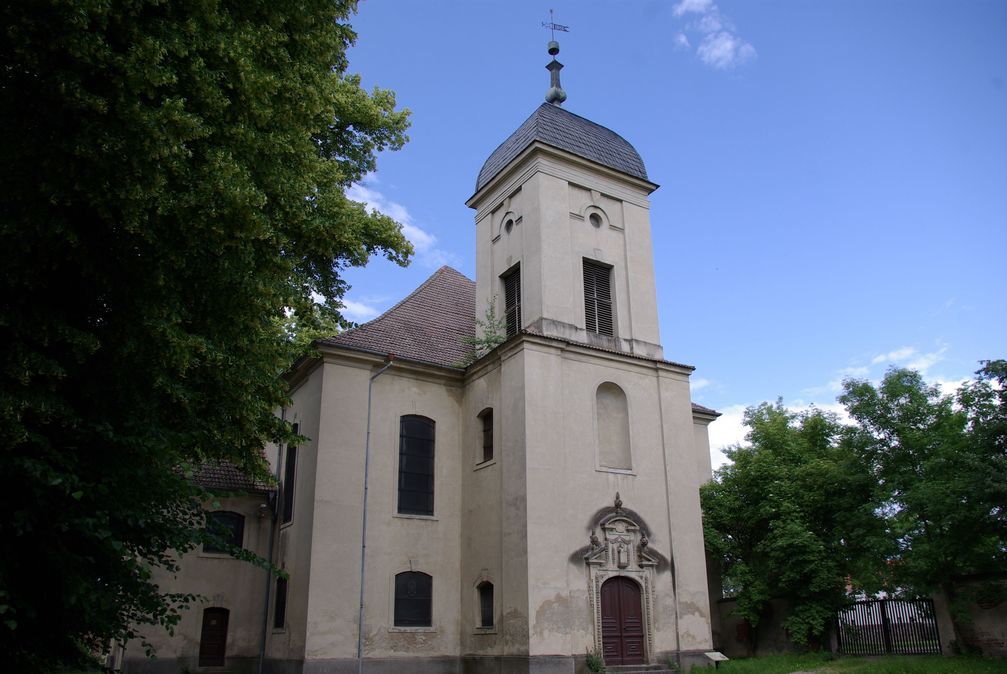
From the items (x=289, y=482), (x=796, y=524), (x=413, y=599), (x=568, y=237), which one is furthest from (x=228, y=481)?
(x=796, y=524)

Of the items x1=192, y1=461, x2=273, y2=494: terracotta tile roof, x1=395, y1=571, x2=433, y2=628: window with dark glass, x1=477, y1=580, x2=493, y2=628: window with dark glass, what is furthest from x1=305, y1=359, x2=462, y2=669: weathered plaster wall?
x1=192, y1=461, x2=273, y2=494: terracotta tile roof

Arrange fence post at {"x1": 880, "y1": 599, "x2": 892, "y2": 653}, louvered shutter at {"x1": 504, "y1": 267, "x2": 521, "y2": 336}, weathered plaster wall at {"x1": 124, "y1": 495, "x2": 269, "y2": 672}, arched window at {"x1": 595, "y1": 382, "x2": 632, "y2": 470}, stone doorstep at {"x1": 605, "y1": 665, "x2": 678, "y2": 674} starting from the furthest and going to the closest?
louvered shutter at {"x1": 504, "y1": 267, "x2": 521, "y2": 336}
arched window at {"x1": 595, "y1": 382, "x2": 632, "y2": 470}
weathered plaster wall at {"x1": 124, "y1": 495, "x2": 269, "y2": 672}
fence post at {"x1": 880, "y1": 599, "x2": 892, "y2": 653}
stone doorstep at {"x1": 605, "y1": 665, "x2": 678, "y2": 674}

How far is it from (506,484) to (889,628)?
33.0 feet

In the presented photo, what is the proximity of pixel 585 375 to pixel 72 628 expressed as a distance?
1319 centimetres

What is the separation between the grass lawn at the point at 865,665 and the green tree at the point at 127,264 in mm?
13469

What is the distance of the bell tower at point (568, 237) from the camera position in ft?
68.1

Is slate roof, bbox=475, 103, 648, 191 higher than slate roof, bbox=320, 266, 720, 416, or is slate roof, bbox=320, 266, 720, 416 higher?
slate roof, bbox=475, 103, 648, 191

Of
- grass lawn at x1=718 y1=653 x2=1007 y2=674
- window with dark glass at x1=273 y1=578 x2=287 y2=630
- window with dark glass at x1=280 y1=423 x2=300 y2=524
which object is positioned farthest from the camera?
window with dark glass at x1=280 y1=423 x2=300 y2=524

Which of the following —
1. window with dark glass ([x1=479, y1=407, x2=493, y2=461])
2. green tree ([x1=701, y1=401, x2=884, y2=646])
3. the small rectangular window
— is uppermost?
window with dark glass ([x1=479, y1=407, x2=493, y2=461])

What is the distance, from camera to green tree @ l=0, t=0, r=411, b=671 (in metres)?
8.23

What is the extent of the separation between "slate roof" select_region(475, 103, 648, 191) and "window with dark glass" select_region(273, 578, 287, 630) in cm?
1261

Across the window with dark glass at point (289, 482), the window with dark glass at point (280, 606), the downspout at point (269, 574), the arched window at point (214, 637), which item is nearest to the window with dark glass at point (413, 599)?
the window with dark glass at point (280, 606)

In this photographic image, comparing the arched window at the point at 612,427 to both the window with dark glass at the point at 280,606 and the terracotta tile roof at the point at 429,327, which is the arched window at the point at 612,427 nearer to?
the terracotta tile roof at the point at 429,327

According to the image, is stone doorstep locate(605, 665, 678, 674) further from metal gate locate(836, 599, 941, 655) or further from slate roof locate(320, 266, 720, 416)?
slate roof locate(320, 266, 720, 416)
